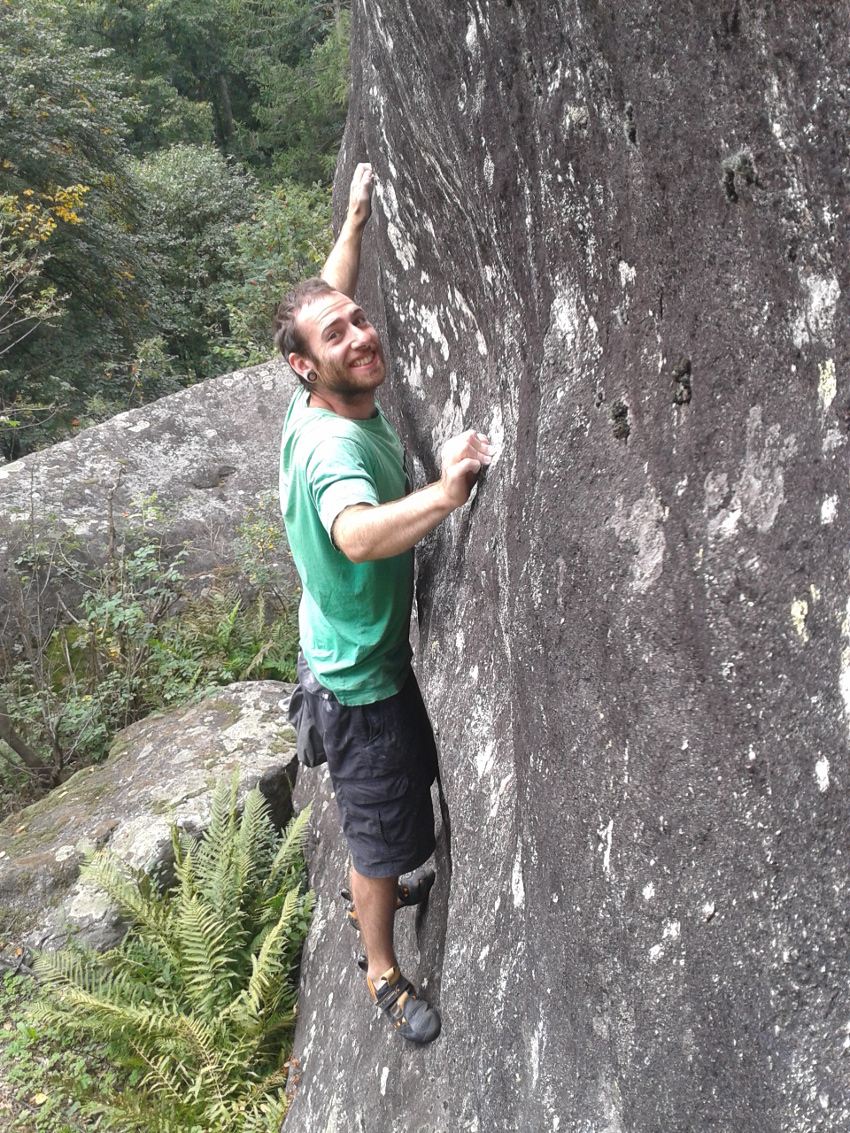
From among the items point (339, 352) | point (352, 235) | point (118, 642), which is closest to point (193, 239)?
point (118, 642)

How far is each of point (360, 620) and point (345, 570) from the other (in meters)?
0.18

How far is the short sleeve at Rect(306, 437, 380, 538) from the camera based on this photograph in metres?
2.42

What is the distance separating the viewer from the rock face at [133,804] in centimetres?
479

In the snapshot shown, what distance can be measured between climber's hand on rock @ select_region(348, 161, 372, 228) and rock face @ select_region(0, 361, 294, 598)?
15.1 feet

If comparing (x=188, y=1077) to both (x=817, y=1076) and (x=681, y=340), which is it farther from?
(x=681, y=340)

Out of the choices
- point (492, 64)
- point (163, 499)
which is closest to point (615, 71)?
point (492, 64)

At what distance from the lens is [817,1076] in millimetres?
1464

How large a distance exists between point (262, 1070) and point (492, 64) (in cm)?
426

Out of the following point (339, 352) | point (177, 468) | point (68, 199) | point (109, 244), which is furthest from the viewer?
point (109, 244)

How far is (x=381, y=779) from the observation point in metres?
2.95

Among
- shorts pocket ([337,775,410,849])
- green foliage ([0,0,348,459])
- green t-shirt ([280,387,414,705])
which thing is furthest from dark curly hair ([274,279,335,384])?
green foliage ([0,0,348,459])

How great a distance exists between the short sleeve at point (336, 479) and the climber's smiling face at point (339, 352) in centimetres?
24

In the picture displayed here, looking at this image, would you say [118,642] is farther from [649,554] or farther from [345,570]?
[649,554]

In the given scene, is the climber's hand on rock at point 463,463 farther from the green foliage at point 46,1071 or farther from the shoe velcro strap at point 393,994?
the green foliage at point 46,1071
